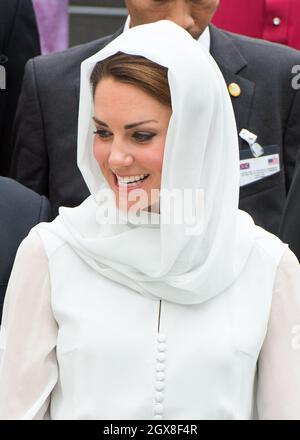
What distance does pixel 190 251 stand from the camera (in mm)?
3090

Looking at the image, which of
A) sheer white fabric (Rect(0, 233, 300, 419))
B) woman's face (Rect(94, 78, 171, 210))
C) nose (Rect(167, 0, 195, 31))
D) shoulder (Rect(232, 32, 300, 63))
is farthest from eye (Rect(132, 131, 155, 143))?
shoulder (Rect(232, 32, 300, 63))

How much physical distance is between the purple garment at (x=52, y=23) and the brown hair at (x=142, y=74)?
194 cm

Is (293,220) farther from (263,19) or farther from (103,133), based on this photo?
(263,19)

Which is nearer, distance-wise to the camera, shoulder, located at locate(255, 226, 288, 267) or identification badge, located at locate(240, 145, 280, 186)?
shoulder, located at locate(255, 226, 288, 267)

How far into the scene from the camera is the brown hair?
119 inches

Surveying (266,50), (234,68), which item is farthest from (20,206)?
(266,50)

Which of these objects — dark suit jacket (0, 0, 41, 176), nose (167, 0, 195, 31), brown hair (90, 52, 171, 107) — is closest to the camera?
brown hair (90, 52, 171, 107)

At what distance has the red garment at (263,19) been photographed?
4.77 m

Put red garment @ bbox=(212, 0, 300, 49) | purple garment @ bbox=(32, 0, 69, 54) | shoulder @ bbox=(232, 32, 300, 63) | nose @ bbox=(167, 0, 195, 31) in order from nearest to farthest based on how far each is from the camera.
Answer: nose @ bbox=(167, 0, 195, 31)
shoulder @ bbox=(232, 32, 300, 63)
red garment @ bbox=(212, 0, 300, 49)
purple garment @ bbox=(32, 0, 69, 54)

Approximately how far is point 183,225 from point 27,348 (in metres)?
0.47

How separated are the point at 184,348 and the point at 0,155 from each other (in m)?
1.71

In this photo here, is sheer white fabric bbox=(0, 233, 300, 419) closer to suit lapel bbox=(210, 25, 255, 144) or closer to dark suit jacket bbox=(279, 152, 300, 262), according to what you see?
dark suit jacket bbox=(279, 152, 300, 262)

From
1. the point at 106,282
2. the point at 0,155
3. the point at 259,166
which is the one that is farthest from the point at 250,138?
the point at 106,282

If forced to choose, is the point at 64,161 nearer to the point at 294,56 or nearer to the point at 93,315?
the point at 294,56
